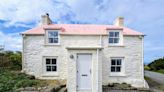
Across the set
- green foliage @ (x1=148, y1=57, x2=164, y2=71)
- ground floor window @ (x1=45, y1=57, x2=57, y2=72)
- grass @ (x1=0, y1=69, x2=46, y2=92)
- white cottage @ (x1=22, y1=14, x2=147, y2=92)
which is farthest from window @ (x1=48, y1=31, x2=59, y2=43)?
green foliage @ (x1=148, y1=57, x2=164, y2=71)

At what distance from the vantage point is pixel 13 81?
1919cm

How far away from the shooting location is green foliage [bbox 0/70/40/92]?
57.4ft

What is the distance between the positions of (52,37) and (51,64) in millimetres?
2471

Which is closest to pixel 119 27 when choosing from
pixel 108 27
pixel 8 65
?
pixel 108 27

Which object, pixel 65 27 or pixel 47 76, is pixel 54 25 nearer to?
pixel 65 27

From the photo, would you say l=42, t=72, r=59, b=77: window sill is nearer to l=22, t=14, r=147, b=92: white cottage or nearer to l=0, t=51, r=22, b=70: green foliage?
l=22, t=14, r=147, b=92: white cottage

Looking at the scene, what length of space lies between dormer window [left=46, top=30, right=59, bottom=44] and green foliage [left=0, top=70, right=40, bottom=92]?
3881mm

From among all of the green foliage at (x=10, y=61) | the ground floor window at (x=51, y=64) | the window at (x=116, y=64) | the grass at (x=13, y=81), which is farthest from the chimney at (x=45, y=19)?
the window at (x=116, y=64)

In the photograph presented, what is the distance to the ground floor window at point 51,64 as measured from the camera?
2344cm

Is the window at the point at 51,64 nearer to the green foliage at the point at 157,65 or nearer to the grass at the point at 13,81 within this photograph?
the grass at the point at 13,81

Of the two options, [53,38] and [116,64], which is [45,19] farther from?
[116,64]

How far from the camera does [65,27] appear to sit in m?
24.9

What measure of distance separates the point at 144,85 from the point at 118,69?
2.70 metres

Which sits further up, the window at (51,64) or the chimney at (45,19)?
the chimney at (45,19)
